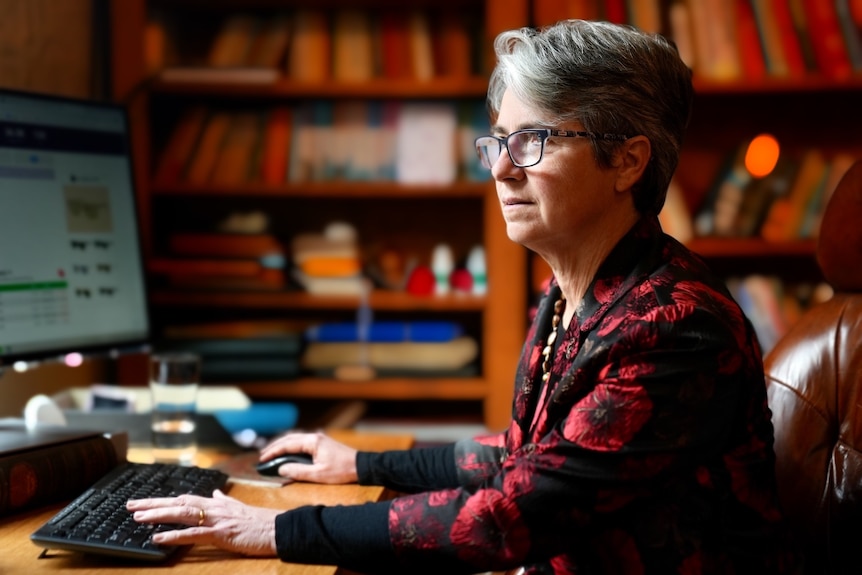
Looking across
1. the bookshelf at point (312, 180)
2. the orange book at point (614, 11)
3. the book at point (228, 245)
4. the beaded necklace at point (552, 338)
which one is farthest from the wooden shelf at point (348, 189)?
the beaded necklace at point (552, 338)

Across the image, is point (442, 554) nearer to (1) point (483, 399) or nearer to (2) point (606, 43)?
(2) point (606, 43)

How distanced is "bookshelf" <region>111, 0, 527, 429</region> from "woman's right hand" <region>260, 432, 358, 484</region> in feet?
3.67

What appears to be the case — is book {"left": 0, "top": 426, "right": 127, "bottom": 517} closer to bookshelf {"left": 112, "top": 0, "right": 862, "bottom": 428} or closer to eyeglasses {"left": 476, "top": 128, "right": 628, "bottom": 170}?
eyeglasses {"left": 476, "top": 128, "right": 628, "bottom": 170}

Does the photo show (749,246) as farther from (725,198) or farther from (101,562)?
(101,562)

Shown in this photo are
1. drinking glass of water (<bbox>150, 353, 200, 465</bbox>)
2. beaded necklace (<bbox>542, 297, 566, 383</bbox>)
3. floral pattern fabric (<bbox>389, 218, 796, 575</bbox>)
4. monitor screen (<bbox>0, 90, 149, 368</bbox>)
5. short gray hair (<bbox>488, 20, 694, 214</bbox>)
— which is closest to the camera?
floral pattern fabric (<bbox>389, 218, 796, 575</bbox>)

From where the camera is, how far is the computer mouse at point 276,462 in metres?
1.39

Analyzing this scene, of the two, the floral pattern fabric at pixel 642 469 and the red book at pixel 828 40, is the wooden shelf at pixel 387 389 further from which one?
the floral pattern fabric at pixel 642 469

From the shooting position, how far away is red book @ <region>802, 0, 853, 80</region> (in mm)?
2463

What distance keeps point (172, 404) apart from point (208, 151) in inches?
49.9

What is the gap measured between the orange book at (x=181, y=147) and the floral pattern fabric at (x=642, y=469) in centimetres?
180

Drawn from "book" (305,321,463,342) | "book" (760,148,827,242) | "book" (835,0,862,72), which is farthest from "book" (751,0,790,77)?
"book" (305,321,463,342)

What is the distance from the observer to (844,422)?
49.7 inches

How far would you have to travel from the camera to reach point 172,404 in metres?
1.54

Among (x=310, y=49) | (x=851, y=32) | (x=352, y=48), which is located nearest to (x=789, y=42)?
(x=851, y=32)
